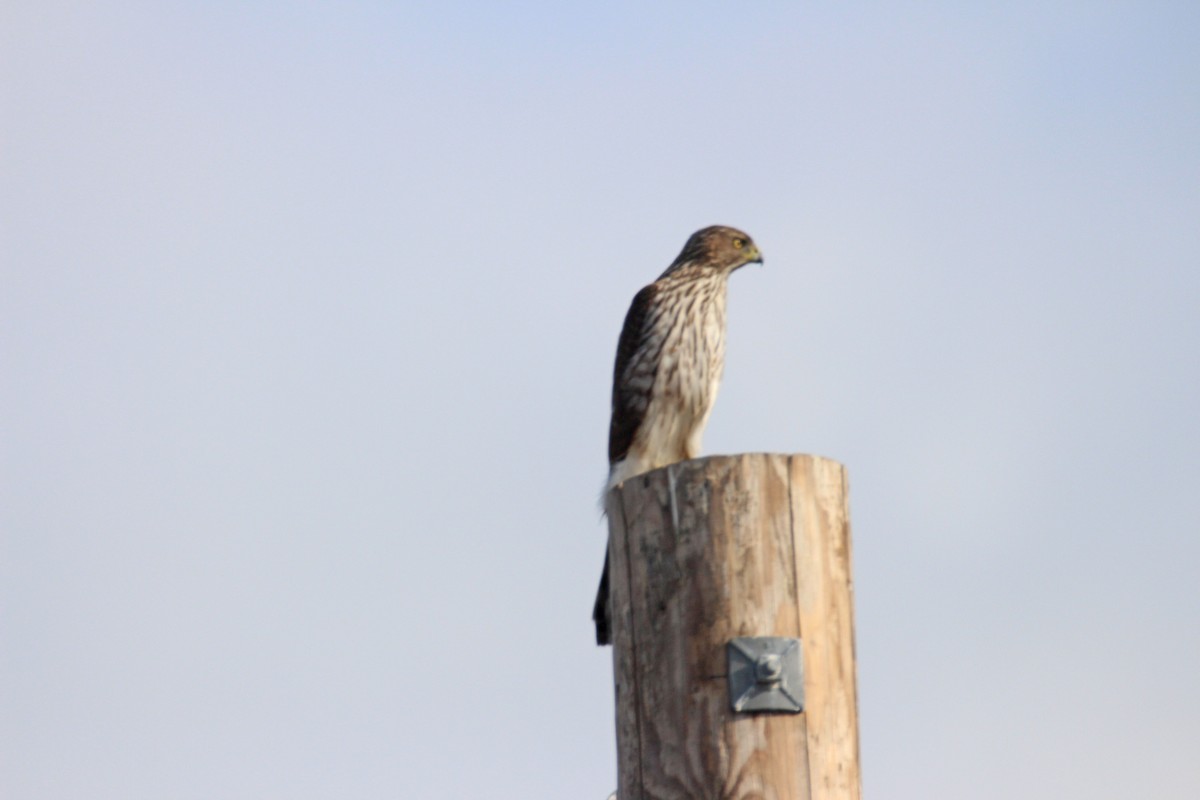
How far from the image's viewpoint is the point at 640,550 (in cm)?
319

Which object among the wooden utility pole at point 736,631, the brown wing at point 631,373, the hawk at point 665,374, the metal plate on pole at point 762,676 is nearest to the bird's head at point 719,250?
the hawk at point 665,374

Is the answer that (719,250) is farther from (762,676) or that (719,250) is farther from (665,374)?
(762,676)

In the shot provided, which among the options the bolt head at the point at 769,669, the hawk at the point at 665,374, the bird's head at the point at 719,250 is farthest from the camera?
the bird's head at the point at 719,250

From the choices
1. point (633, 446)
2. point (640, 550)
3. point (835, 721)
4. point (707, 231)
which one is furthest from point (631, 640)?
point (707, 231)

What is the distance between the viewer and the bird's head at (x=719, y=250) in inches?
271

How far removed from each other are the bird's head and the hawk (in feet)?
0.80

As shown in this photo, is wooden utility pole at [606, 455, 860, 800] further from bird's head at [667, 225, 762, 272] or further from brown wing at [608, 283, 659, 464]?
bird's head at [667, 225, 762, 272]

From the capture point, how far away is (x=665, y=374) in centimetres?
621

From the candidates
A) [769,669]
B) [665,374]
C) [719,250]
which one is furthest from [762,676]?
[719,250]

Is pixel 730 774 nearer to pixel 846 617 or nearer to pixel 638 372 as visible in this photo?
pixel 846 617

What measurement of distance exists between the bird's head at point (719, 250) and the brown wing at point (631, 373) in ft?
1.24

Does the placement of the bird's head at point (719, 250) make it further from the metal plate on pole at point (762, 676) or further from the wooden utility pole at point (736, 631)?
the metal plate on pole at point (762, 676)

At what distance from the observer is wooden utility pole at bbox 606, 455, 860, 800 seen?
2.99m

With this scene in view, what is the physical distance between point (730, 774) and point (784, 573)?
16.4 inches
